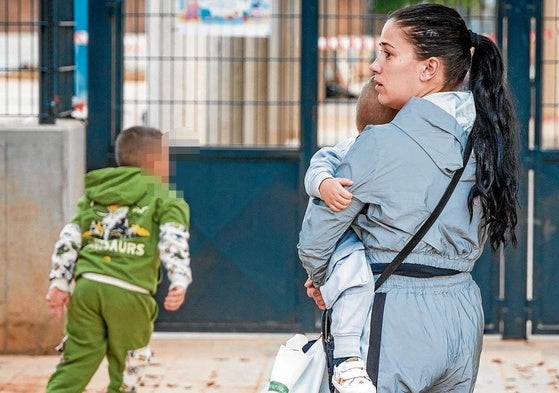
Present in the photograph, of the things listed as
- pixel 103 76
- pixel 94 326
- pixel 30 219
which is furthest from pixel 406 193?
pixel 103 76

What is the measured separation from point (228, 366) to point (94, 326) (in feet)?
6.36

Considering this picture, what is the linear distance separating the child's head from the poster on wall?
7.24 feet

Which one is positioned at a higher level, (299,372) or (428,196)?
(428,196)

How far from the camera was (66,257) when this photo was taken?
5.77m

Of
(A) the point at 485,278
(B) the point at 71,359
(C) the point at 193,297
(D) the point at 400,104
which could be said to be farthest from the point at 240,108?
(D) the point at 400,104

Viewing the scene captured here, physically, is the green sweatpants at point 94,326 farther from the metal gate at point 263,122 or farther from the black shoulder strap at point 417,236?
the black shoulder strap at point 417,236

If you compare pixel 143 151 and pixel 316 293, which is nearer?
pixel 316 293

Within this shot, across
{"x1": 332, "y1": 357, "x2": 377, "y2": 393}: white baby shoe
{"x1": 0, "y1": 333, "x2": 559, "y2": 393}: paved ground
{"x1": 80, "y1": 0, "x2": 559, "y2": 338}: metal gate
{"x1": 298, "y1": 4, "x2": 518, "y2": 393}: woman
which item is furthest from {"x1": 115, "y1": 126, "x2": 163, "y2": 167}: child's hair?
{"x1": 332, "y1": 357, "x2": 377, "y2": 393}: white baby shoe

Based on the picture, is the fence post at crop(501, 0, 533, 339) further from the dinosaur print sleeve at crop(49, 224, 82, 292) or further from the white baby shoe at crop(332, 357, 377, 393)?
the white baby shoe at crop(332, 357, 377, 393)

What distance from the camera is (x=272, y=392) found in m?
3.39

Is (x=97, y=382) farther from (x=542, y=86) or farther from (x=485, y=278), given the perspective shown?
(x=542, y=86)

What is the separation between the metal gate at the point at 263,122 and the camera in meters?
7.95

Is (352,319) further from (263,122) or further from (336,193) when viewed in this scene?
(263,122)

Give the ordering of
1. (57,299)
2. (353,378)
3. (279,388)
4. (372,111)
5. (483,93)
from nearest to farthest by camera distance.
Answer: (353,378) < (279,388) < (483,93) < (372,111) < (57,299)
